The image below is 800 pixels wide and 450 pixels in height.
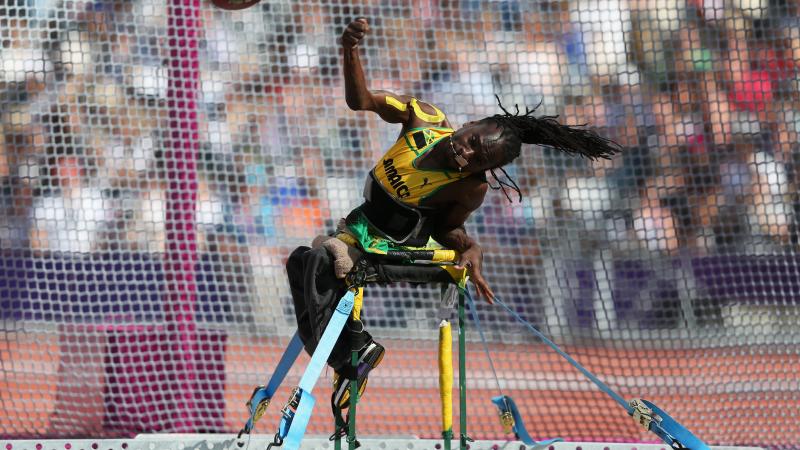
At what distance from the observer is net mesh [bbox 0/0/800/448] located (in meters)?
5.46

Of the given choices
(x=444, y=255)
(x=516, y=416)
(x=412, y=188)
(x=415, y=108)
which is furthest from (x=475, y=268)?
(x=516, y=416)

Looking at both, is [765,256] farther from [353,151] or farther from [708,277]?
[353,151]

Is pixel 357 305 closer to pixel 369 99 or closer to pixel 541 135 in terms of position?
pixel 369 99

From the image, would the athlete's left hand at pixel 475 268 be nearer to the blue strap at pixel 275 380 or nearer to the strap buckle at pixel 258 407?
the blue strap at pixel 275 380

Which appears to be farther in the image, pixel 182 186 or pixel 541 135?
pixel 182 186

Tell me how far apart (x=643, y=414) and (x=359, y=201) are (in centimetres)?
261

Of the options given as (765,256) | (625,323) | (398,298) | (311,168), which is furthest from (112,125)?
(765,256)

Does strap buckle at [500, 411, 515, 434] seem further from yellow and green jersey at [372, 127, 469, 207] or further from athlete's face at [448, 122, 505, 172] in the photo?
athlete's face at [448, 122, 505, 172]

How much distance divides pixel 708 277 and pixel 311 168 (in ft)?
8.04

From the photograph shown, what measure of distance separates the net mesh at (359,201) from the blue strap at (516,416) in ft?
5.49

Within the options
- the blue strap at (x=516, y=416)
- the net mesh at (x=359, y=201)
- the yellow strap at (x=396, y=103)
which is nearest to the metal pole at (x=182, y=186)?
the net mesh at (x=359, y=201)

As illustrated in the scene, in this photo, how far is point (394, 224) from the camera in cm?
346

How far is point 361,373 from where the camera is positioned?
3363 millimetres

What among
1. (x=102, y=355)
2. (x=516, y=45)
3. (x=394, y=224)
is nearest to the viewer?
(x=394, y=224)
